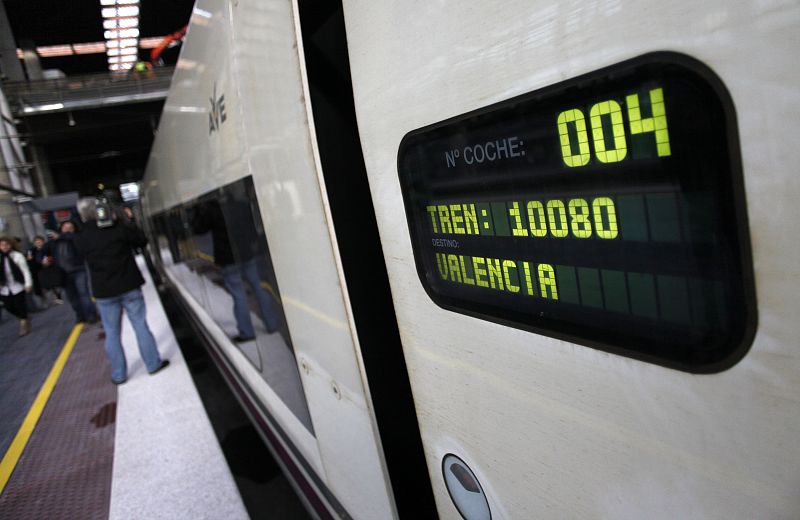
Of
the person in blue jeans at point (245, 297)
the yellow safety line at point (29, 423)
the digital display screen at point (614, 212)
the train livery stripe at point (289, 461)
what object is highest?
the digital display screen at point (614, 212)

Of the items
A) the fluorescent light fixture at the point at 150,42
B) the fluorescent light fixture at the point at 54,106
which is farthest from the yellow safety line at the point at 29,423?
the fluorescent light fixture at the point at 150,42

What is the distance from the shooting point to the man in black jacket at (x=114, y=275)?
164 inches

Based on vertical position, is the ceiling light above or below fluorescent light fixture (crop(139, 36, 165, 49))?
below

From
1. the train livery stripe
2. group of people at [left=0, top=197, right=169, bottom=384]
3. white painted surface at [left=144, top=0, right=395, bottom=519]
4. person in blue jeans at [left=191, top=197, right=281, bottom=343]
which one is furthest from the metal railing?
white painted surface at [left=144, top=0, right=395, bottom=519]

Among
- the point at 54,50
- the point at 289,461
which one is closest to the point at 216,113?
the point at 289,461

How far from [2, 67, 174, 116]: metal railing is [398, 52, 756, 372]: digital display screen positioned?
1869cm

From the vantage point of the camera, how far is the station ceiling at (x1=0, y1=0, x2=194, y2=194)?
1628 cm

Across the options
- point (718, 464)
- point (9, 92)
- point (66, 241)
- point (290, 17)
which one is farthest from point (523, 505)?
point (9, 92)

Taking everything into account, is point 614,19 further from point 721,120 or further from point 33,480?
point 33,480

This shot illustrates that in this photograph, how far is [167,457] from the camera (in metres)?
3.23

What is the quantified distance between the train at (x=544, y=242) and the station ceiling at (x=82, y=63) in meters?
15.7

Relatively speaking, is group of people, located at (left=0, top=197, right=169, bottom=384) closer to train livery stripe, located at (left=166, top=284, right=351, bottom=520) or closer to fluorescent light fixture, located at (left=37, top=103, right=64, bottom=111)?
train livery stripe, located at (left=166, top=284, right=351, bottom=520)

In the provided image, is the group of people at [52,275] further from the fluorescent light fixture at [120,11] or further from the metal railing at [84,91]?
the fluorescent light fixture at [120,11]

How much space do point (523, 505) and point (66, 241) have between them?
7863 millimetres
